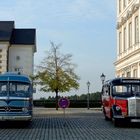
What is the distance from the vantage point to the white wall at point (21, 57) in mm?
98500

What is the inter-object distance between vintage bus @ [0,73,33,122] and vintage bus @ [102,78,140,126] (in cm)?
426

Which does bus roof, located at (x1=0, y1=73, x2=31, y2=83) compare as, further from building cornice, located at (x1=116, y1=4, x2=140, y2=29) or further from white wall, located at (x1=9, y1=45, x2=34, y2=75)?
white wall, located at (x1=9, y1=45, x2=34, y2=75)

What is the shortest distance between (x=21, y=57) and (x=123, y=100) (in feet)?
253

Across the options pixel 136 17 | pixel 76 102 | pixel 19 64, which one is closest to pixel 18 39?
pixel 19 64

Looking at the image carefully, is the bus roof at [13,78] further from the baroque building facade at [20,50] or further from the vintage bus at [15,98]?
the baroque building facade at [20,50]

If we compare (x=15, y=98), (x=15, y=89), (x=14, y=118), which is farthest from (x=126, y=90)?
(x=14, y=118)

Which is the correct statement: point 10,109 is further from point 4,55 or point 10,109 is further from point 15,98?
point 4,55

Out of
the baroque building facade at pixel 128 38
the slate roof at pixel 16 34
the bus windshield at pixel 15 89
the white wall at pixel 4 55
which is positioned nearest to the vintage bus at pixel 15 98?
the bus windshield at pixel 15 89

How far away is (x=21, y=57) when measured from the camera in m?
98.9

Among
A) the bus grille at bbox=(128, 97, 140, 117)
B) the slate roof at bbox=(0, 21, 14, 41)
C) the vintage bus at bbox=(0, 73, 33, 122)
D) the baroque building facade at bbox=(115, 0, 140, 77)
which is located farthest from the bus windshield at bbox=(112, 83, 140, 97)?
the slate roof at bbox=(0, 21, 14, 41)

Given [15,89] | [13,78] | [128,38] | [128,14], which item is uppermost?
[128,14]

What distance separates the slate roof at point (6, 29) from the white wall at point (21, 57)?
138 inches

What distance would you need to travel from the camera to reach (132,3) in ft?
170

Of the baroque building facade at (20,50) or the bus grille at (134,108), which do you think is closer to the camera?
the bus grille at (134,108)
